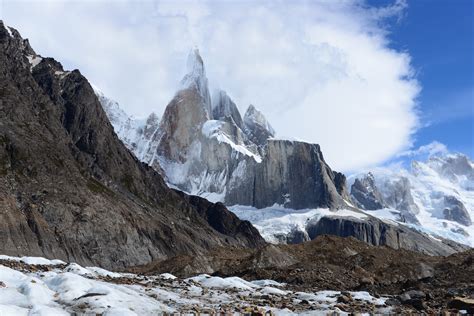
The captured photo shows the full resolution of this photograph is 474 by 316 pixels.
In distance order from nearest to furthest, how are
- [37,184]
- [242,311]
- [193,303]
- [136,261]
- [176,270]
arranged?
[242,311] < [193,303] < [176,270] < [37,184] < [136,261]

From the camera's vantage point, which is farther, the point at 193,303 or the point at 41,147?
the point at 41,147

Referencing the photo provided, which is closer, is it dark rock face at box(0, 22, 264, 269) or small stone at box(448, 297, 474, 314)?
small stone at box(448, 297, 474, 314)

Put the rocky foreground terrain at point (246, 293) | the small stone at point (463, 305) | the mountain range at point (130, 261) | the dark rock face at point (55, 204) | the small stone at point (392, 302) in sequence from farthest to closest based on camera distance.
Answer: the dark rock face at point (55, 204) < the small stone at point (392, 302) < the mountain range at point (130, 261) < the small stone at point (463, 305) < the rocky foreground terrain at point (246, 293)

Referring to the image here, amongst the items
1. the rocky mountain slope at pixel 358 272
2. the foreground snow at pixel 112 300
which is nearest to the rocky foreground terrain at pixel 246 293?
the foreground snow at pixel 112 300

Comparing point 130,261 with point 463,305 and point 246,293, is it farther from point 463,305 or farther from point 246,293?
point 463,305

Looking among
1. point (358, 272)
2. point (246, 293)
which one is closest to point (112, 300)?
point (246, 293)

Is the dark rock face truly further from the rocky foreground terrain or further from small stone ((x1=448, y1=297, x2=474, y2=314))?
small stone ((x1=448, y1=297, x2=474, y2=314))

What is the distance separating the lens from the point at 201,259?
3661 inches

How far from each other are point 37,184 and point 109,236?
23813 millimetres

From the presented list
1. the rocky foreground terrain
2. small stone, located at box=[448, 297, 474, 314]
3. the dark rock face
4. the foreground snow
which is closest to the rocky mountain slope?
small stone, located at box=[448, 297, 474, 314]

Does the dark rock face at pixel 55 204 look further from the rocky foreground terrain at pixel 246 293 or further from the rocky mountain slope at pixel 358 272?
the rocky foreground terrain at pixel 246 293

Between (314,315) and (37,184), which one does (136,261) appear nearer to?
(37,184)

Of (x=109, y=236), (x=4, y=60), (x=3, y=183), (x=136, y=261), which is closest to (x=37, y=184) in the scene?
(x=3, y=183)

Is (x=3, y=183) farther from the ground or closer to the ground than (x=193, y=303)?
farther from the ground
